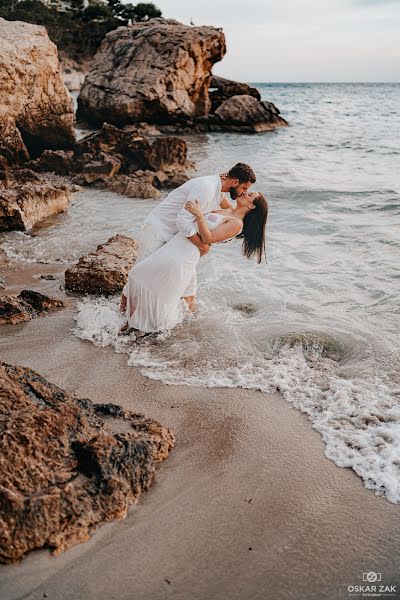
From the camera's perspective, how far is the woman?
533cm

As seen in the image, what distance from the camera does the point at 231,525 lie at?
300 cm

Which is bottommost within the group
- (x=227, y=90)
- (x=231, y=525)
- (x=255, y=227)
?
(x=231, y=525)

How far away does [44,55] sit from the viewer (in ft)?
46.1

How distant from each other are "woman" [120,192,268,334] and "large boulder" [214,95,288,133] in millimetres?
26323

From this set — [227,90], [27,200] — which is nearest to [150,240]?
[27,200]

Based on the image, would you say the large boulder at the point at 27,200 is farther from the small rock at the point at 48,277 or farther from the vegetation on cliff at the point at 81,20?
the vegetation on cliff at the point at 81,20

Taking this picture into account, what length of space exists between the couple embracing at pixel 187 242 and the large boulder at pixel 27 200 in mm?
4233

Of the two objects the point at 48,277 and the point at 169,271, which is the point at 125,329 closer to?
the point at 169,271

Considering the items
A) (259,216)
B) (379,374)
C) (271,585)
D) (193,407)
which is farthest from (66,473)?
(259,216)

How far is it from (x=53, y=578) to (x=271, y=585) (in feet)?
3.40

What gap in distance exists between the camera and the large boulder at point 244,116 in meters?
30.5

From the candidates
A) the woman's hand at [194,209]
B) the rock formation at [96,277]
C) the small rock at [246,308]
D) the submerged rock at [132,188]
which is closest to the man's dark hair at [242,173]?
the woman's hand at [194,209]

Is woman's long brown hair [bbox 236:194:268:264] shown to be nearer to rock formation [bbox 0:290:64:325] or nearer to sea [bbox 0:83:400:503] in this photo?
sea [bbox 0:83:400:503]

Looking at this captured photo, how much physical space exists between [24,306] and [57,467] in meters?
3.24
